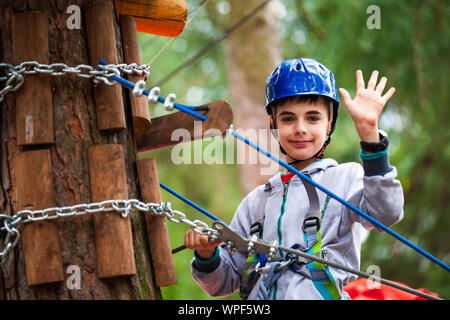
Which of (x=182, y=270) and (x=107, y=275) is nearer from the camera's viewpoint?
(x=107, y=275)

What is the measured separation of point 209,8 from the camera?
818cm

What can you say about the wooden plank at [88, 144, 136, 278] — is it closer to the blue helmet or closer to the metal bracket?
the metal bracket

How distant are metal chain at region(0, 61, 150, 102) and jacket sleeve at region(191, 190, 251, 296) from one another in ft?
2.96

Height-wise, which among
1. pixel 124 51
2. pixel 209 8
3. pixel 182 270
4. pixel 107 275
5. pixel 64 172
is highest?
pixel 209 8

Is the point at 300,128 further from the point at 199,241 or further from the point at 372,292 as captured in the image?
the point at 372,292

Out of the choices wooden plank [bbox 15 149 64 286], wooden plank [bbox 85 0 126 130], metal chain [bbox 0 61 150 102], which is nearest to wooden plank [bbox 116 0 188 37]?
wooden plank [bbox 85 0 126 130]

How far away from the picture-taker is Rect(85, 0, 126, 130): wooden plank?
1.97 m

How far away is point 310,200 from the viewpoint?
7.01ft

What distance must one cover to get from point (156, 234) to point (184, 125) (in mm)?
438
